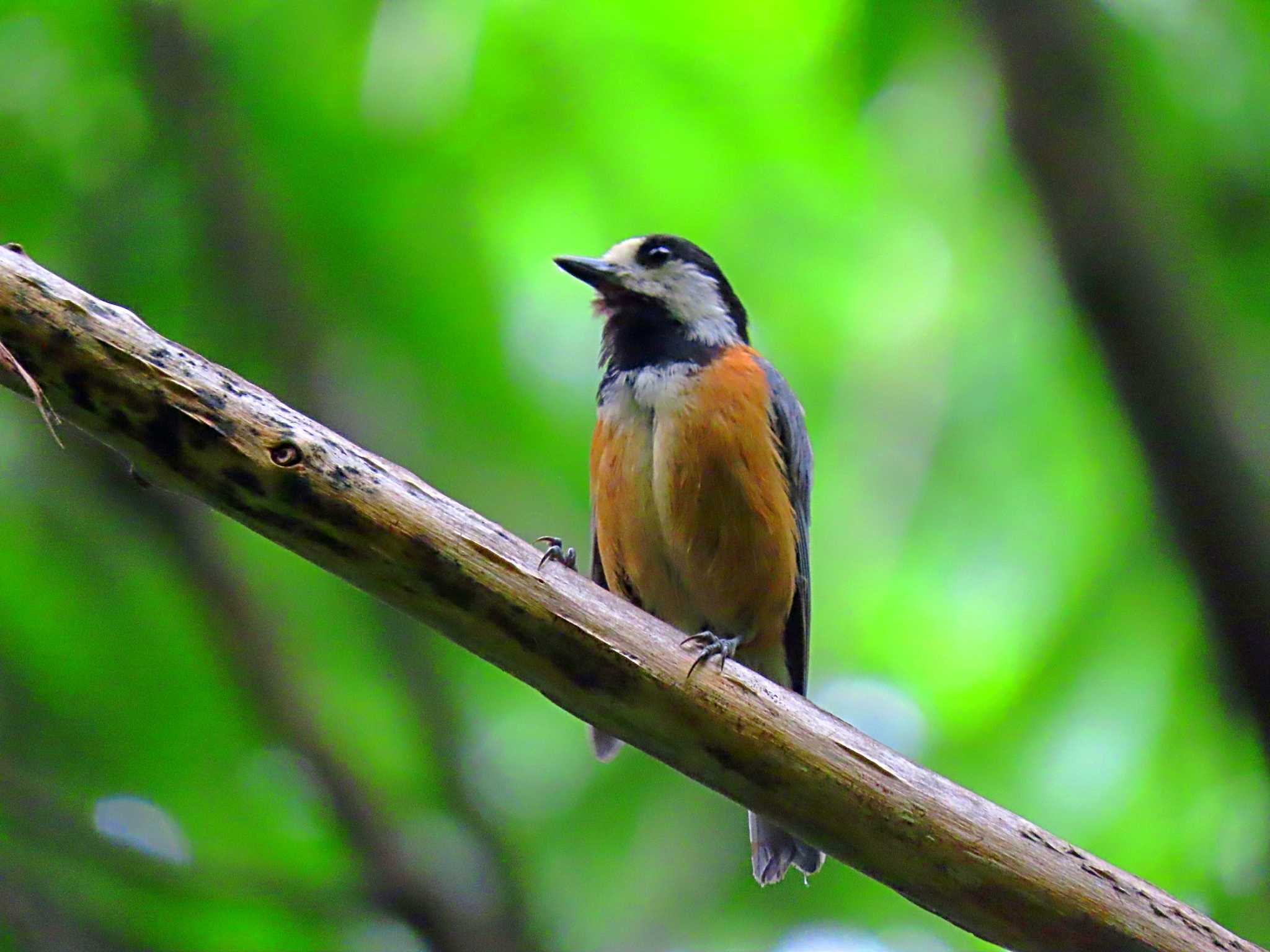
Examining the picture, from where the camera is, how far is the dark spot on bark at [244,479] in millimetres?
2807

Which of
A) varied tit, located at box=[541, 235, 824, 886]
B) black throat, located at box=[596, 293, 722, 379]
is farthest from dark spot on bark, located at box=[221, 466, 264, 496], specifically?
black throat, located at box=[596, 293, 722, 379]

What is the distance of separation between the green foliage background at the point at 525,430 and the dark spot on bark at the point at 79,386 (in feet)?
5.58

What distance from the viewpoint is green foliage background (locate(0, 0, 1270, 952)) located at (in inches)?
167

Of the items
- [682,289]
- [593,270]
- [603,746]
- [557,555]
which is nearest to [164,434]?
[557,555]

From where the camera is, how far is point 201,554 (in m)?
4.38

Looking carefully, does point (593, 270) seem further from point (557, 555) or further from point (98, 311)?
point (98, 311)

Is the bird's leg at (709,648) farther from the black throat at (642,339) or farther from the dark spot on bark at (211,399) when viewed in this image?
the black throat at (642,339)

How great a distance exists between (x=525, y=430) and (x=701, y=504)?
2.93 ft

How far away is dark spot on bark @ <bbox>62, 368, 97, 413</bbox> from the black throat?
2570mm

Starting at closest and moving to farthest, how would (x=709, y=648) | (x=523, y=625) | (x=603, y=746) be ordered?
(x=523, y=625), (x=709, y=648), (x=603, y=746)

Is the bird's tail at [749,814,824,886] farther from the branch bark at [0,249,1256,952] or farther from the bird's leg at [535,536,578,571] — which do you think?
the branch bark at [0,249,1256,952]

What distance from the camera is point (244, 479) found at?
2818 mm

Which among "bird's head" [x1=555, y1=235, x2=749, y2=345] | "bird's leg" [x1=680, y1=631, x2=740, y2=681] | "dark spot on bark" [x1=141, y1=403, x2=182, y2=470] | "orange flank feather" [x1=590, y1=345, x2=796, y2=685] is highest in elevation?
"bird's head" [x1=555, y1=235, x2=749, y2=345]

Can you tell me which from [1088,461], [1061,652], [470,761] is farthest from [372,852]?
[1088,461]
